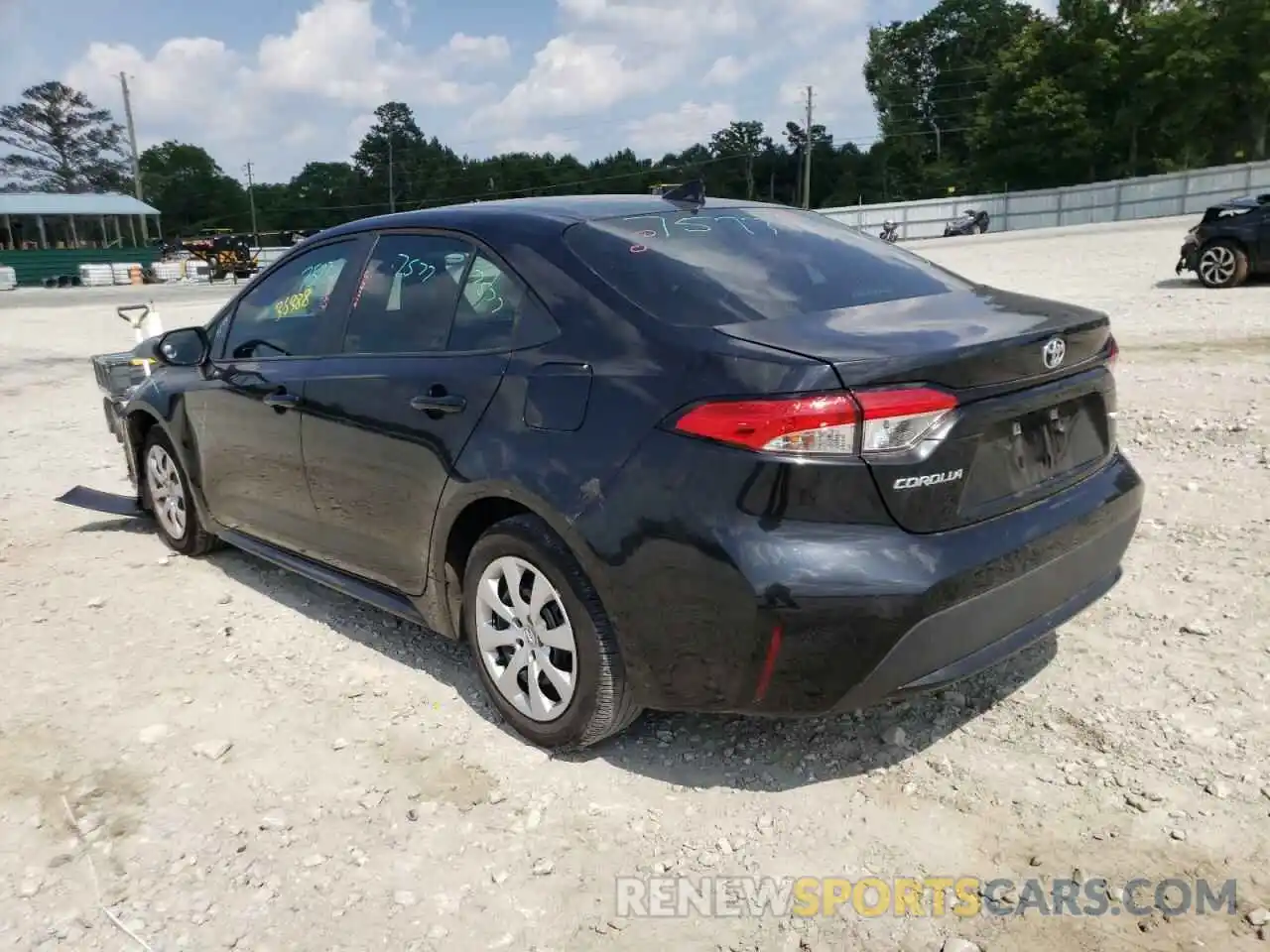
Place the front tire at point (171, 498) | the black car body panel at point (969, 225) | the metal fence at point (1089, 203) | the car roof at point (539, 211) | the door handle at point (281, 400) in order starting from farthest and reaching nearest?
the black car body panel at point (969, 225) → the metal fence at point (1089, 203) → the front tire at point (171, 498) → the door handle at point (281, 400) → the car roof at point (539, 211)

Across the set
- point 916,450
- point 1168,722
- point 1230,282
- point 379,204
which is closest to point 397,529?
point 916,450

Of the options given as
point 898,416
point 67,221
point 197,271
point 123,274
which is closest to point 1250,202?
point 898,416

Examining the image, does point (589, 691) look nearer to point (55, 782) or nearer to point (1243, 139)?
point (55, 782)

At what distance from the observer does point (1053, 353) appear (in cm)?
286

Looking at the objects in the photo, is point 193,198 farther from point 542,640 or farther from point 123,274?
point 542,640

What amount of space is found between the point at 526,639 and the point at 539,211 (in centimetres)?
144

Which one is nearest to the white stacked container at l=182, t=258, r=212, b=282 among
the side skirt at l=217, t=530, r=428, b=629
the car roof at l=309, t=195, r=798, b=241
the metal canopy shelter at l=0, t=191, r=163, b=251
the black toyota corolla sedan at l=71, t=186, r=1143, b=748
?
the metal canopy shelter at l=0, t=191, r=163, b=251

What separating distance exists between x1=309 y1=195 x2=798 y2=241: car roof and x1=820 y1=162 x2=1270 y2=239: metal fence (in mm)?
44738

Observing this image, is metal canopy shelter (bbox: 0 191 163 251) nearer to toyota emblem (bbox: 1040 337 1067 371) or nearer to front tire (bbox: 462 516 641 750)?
front tire (bbox: 462 516 641 750)

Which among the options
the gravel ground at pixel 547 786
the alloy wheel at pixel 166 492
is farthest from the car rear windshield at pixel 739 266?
the alloy wheel at pixel 166 492

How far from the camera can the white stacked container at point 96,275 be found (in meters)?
41.4

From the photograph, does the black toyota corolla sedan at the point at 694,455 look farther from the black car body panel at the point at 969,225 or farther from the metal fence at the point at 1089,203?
the black car body panel at the point at 969,225

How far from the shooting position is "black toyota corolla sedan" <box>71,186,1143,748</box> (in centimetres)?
A: 253

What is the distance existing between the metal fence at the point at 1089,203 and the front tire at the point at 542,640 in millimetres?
45663
